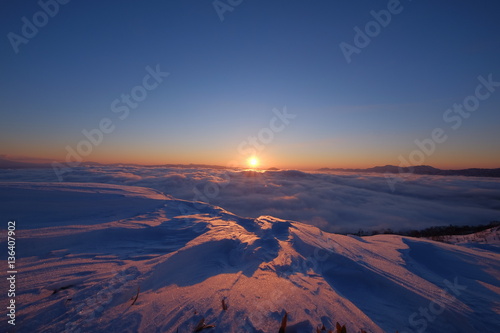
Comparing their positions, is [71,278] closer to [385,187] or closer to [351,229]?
[351,229]

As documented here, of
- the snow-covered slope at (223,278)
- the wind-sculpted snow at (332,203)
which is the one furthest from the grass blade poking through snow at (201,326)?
the wind-sculpted snow at (332,203)

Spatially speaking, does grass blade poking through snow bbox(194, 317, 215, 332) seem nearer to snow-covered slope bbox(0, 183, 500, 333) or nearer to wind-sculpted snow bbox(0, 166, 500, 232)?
snow-covered slope bbox(0, 183, 500, 333)

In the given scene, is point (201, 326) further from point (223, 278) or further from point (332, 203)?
point (332, 203)

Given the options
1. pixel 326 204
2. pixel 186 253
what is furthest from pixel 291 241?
pixel 326 204

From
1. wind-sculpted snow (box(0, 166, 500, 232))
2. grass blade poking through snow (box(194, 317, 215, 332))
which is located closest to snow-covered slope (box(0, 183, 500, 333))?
grass blade poking through snow (box(194, 317, 215, 332))

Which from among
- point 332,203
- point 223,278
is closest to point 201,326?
point 223,278

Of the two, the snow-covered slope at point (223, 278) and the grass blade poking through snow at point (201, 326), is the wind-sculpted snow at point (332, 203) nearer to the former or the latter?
the snow-covered slope at point (223, 278)

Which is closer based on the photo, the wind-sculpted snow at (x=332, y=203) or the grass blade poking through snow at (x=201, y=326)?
the grass blade poking through snow at (x=201, y=326)

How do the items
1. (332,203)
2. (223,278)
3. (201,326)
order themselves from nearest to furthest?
(201,326)
(223,278)
(332,203)
